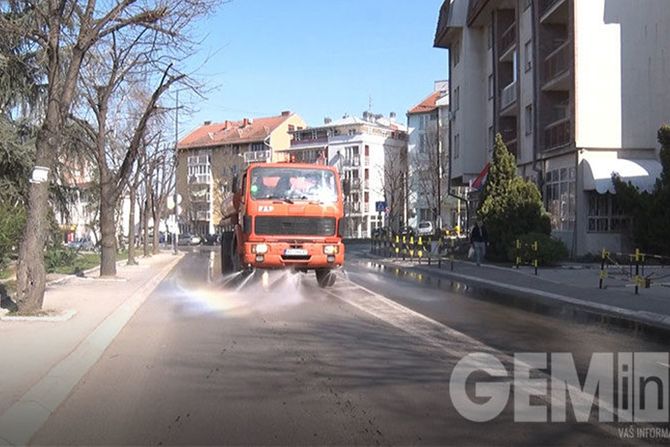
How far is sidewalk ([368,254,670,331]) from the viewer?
13.2 meters

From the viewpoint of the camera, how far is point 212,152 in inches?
3848

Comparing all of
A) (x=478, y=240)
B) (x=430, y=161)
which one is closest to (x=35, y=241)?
(x=478, y=240)

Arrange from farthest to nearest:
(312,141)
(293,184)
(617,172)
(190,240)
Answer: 1. (312,141)
2. (190,240)
3. (617,172)
4. (293,184)

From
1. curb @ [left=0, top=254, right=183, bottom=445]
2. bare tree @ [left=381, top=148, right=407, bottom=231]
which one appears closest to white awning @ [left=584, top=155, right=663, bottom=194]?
curb @ [left=0, top=254, right=183, bottom=445]

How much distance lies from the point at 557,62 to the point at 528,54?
335cm

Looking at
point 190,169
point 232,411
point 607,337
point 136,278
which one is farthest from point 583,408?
point 190,169

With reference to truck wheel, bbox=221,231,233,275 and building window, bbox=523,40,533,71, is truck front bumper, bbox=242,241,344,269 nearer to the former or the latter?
truck wheel, bbox=221,231,233,275

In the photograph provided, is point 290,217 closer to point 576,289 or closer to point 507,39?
point 576,289

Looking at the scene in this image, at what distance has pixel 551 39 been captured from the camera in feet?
95.5

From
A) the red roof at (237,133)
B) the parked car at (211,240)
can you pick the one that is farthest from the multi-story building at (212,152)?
the parked car at (211,240)

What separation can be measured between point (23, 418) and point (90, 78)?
16.1 m

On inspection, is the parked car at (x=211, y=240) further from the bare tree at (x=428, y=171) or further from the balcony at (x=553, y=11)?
the balcony at (x=553, y=11)

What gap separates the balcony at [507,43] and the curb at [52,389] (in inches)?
1059

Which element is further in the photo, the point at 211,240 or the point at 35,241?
the point at 211,240
